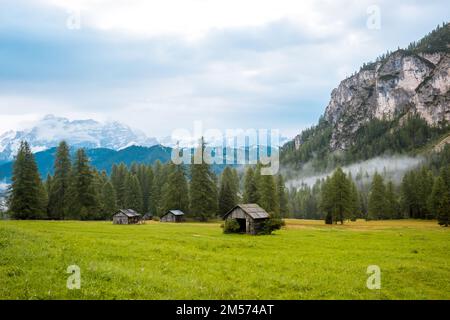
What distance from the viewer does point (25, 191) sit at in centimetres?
7250

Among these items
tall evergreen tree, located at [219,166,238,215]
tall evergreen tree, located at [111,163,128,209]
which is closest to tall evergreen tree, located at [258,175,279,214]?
tall evergreen tree, located at [219,166,238,215]

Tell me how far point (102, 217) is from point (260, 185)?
3877cm

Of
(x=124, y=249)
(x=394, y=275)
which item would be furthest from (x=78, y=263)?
(x=394, y=275)

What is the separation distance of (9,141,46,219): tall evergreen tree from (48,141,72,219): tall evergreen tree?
26.0 ft

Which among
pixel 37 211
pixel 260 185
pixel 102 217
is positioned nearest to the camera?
pixel 37 211

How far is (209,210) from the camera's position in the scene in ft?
293

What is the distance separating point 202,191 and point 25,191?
3693cm

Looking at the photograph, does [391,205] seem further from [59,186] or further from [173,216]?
[59,186]

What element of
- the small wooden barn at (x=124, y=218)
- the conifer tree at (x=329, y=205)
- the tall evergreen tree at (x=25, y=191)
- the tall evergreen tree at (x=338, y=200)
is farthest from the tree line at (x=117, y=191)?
the tall evergreen tree at (x=338, y=200)

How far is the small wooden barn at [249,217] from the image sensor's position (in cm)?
Result: 5391

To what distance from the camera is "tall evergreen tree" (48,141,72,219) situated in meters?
82.4

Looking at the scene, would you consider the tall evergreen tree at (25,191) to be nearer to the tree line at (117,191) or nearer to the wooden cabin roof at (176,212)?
the tree line at (117,191)
